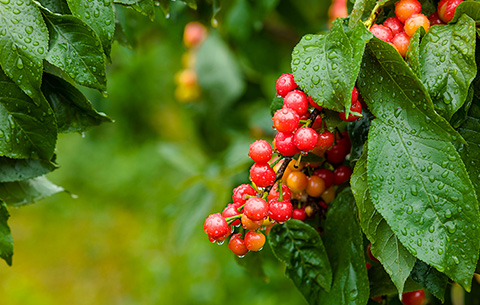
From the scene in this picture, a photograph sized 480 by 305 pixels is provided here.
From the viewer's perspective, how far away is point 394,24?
0.61 meters

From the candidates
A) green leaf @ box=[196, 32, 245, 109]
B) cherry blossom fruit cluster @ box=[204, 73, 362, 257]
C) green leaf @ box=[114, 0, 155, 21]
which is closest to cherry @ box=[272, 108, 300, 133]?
cherry blossom fruit cluster @ box=[204, 73, 362, 257]

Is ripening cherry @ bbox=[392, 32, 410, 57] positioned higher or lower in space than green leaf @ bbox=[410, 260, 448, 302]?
higher

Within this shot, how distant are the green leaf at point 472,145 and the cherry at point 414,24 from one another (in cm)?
12

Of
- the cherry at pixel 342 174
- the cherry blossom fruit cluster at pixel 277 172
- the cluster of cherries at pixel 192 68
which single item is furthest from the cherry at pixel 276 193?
the cluster of cherries at pixel 192 68

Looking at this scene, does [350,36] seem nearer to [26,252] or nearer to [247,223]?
[247,223]

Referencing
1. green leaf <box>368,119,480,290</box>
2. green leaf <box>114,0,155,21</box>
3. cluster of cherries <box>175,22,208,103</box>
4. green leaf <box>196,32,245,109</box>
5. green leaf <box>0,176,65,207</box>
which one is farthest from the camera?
cluster of cherries <box>175,22,208,103</box>

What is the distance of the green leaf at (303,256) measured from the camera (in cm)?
66

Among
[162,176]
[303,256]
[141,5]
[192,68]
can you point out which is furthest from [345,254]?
[162,176]

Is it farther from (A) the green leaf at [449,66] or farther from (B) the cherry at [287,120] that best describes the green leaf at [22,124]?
(A) the green leaf at [449,66]

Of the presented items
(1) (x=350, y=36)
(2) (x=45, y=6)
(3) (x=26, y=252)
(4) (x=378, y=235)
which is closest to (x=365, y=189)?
(4) (x=378, y=235)

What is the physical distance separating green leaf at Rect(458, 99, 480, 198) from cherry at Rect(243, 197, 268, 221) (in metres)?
0.24

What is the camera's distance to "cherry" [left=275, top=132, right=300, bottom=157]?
0.57 m

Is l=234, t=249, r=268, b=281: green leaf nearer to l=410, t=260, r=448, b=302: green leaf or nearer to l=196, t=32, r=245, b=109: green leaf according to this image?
l=410, t=260, r=448, b=302: green leaf

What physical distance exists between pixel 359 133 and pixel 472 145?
0.14m
